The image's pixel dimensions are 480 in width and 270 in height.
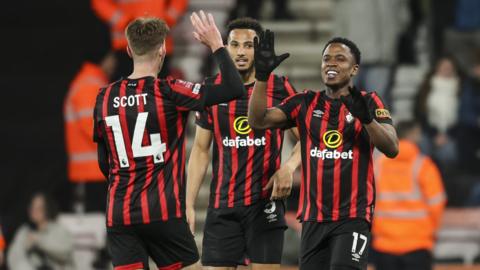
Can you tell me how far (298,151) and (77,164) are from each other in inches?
219

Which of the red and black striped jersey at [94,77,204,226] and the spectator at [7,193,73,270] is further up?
the red and black striped jersey at [94,77,204,226]

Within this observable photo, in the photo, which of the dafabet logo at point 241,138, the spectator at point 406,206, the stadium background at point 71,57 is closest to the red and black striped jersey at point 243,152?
the dafabet logo at point 241,138

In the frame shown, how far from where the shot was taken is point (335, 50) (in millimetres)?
7988

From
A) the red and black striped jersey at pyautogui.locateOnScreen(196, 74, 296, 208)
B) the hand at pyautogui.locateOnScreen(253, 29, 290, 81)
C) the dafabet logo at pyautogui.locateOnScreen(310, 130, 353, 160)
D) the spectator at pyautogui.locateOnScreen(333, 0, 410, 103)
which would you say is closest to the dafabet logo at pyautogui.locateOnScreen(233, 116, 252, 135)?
the red and black striped jersey at pyautogui.locateOnScreen(196, 74, 296, 208)

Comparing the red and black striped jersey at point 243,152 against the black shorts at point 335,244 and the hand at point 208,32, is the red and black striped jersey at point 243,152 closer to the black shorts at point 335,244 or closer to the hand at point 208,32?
the black shorts at point 335,244

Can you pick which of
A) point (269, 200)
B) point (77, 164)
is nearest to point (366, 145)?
point (269, 200)

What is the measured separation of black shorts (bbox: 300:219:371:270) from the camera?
7.86 m

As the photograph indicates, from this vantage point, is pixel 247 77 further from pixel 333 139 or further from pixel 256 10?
pixel 256 10

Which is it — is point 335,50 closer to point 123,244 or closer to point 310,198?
point 310,198

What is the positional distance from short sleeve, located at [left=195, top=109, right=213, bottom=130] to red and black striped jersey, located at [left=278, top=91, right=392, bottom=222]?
40.9 inches

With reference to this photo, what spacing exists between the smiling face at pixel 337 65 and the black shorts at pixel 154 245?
1218 millimetres

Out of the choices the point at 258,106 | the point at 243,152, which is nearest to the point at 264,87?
the point at 258,106

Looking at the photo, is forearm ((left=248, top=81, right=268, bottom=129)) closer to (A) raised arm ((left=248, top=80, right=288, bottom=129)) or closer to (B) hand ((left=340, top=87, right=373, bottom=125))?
(A) raised arm ((left=248, top=80, right=288, bottom=129))

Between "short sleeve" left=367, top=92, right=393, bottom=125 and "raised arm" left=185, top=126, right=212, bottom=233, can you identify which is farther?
"raised arm" left=185, top=126, right=212, bottom=233
